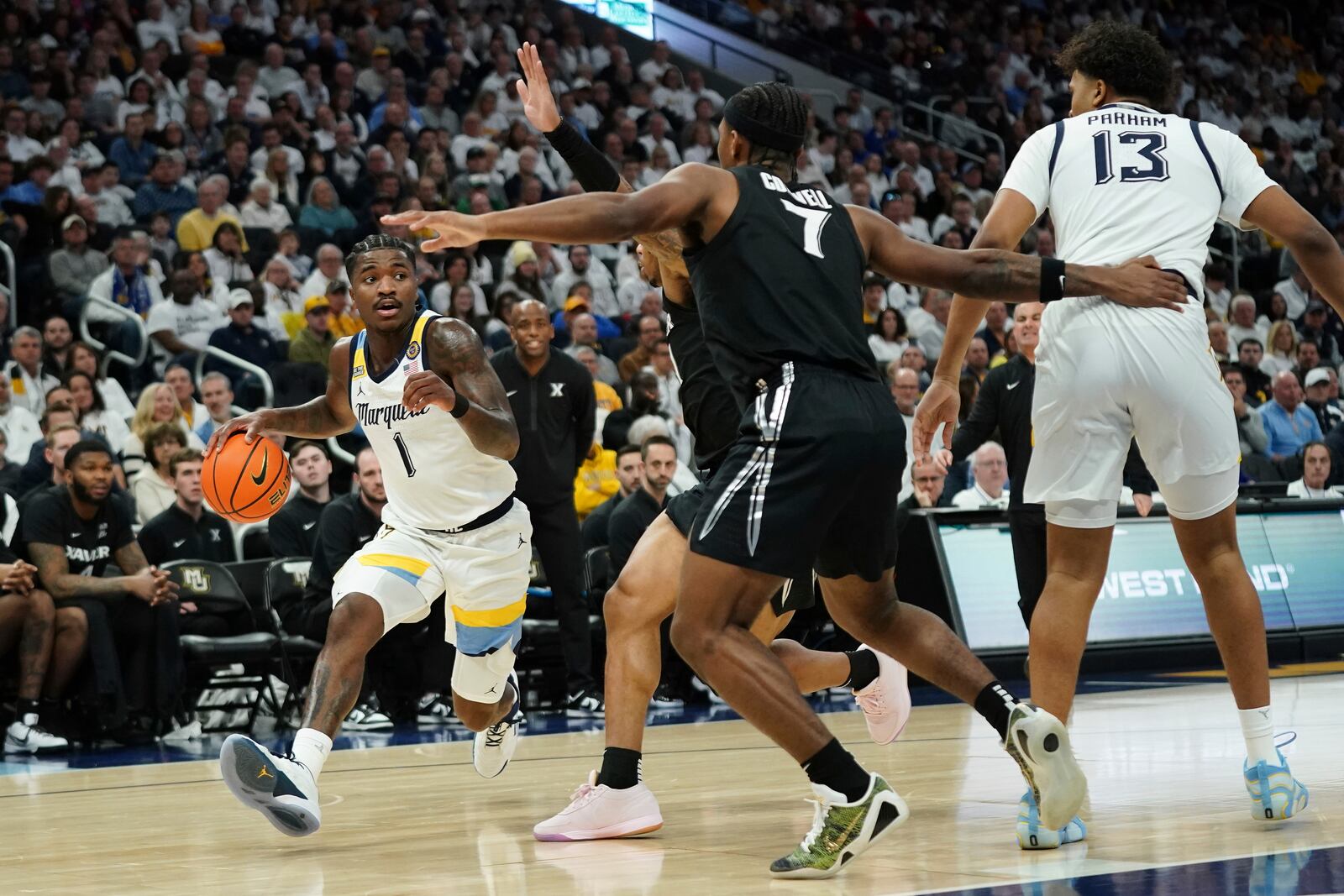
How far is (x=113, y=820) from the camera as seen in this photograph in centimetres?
586

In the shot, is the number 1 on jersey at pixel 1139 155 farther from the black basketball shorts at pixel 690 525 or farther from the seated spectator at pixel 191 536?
the seated spectator at pixel 191 536

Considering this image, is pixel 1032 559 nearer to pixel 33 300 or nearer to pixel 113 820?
pixel 113 820

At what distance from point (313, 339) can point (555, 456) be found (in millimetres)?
3651

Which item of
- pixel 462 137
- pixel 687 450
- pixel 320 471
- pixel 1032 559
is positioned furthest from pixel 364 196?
pixel 1032 559

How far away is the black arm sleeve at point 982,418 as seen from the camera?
940 centimetres

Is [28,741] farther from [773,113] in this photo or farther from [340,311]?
[773,113]

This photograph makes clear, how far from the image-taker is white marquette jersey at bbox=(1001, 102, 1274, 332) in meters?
4.79

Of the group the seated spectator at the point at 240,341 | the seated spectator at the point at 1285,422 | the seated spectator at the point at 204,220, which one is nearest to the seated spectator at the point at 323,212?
the seated spectator at the point at 204,220

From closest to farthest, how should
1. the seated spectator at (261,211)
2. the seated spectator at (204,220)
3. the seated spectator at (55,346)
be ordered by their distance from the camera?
1. the seated spectator at (55,346)
2. the seated spectator at (204,220)
3. the seated spectator at (261,211)

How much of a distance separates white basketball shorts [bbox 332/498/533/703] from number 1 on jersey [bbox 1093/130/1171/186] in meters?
2.47

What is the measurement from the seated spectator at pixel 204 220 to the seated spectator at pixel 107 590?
488 cm

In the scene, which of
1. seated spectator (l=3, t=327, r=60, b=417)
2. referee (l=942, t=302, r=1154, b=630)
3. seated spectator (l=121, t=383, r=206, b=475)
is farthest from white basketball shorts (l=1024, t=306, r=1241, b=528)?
seated spectator (l=3, t=327, r=60, b=417)

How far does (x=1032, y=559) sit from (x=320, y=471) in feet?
14.6

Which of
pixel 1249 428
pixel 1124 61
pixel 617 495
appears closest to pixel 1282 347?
pixel 1249 428
